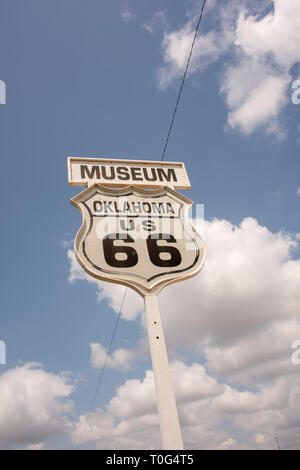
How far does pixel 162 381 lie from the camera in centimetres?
330

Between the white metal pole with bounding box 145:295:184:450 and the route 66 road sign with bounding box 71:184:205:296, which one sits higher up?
the route 66 road sign with bounding box 71:184:205:296

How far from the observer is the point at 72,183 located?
495 cm

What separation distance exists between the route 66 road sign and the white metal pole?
0.33 metres

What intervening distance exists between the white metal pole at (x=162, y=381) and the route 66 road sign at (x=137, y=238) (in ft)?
1.07

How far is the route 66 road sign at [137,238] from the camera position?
4.07 meters

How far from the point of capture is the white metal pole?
3.01m

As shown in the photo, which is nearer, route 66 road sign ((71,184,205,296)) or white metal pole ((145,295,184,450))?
white metal pole ((145,295,184,450))

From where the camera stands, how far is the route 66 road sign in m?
4.07

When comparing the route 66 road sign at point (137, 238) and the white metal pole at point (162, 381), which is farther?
the route 66 road sign at point (137, 238)

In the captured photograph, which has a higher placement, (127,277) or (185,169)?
Result: (185,169)

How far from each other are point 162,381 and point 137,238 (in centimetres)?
186
